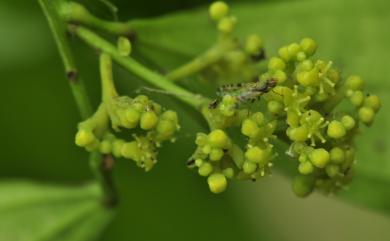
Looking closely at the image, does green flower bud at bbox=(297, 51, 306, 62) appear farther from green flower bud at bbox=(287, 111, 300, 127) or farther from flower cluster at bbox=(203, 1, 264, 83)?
flower cluster at bbox=(203, 1, 264, 83)

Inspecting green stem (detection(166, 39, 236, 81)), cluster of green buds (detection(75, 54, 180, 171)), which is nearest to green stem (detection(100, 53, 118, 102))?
cluster of green buds (detection(75, 54, 180, 171))

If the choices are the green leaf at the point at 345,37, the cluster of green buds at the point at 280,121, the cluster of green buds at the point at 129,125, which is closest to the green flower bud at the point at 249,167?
the cluster of green buds at the point at 280,121

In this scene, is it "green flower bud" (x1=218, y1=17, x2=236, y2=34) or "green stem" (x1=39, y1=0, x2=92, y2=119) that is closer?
"green stem" (x1=39, y1=0, x2=92, y2=119)

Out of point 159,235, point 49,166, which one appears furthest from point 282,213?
point 49,166

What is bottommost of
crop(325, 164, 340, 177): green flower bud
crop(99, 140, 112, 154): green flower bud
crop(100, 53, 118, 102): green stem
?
crop(325, 164, 340, 177): green flower bud

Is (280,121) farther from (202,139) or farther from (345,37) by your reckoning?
(345,37)

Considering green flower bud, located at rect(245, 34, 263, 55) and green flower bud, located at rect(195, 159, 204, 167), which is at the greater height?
green flower bud, located at rect(245, 34, 263, 55)

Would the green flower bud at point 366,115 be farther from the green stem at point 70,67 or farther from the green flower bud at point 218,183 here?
the green stem at point 70,67

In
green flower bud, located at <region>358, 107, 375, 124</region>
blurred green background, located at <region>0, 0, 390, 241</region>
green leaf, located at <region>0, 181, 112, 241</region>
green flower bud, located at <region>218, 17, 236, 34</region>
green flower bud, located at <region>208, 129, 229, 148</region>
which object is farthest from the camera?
blurred green background, located at <region>0, 0, 390, 241</region>
